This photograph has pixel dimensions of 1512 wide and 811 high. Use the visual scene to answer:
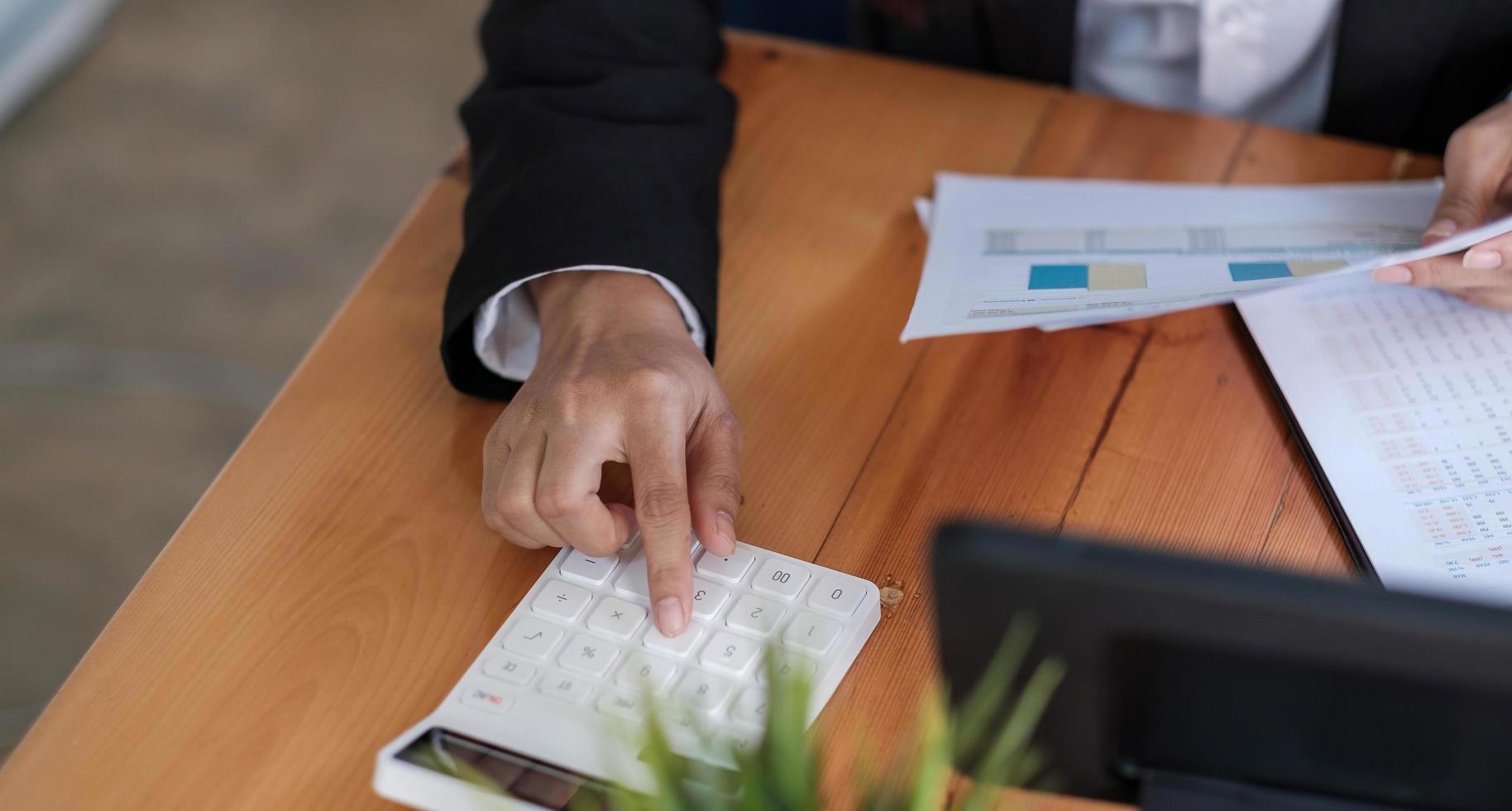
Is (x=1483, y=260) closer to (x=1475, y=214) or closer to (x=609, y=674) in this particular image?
(x=1475, y=214)

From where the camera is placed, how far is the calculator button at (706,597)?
600 millimetres

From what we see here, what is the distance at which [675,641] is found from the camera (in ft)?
1.92

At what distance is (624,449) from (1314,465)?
377 millimetres

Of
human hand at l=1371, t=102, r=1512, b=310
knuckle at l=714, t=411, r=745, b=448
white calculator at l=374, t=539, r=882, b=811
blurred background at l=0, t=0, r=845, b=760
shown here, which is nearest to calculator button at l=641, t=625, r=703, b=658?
white calculator at l=374, t=539, r=882, b=811

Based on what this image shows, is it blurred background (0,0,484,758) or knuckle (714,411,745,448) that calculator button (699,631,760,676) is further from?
blurred background (0,0,484,758)

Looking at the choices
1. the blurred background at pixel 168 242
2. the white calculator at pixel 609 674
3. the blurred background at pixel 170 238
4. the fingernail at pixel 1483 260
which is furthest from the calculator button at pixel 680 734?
the blurred background at pixel 168 242

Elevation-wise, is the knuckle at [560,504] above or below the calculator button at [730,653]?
above

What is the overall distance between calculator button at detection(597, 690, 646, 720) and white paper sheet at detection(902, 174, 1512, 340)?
236mm

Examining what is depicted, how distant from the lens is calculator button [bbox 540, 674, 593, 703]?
0.57 m

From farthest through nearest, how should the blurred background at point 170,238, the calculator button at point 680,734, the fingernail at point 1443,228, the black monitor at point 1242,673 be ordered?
the blurred background at point 170,238
the fingernail at point 1443,228
the calculator button at point 680,734
the black monitor at point 1242,673

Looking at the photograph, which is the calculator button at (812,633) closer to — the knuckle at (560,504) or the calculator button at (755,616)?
the calculator button at (755,616)

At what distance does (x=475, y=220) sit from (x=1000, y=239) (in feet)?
1.14

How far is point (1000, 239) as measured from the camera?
31.4 inches

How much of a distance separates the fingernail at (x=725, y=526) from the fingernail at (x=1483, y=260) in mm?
442
